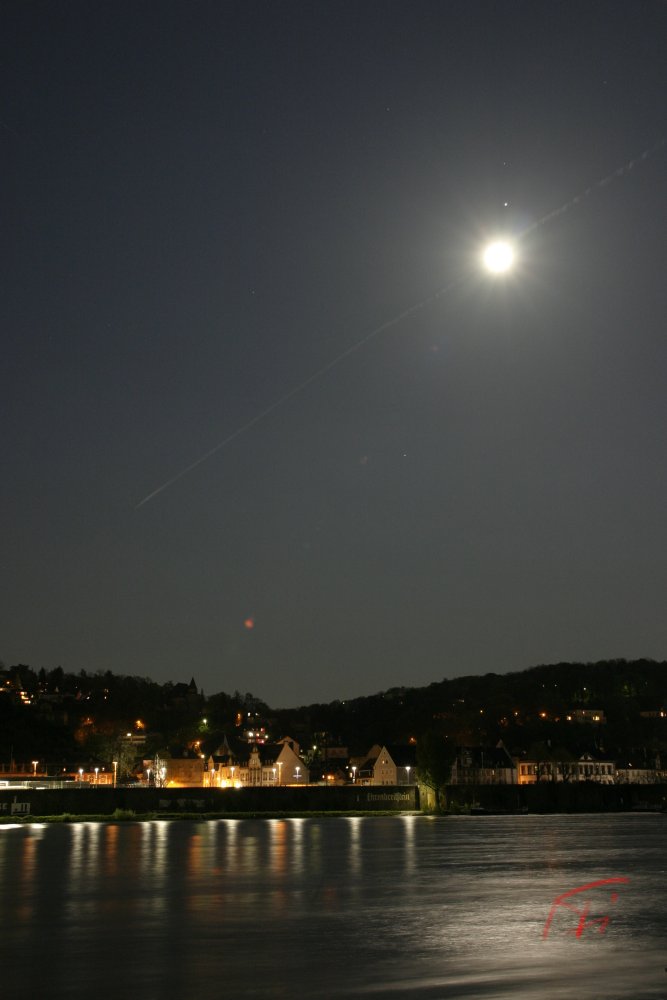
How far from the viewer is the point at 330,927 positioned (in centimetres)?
2470

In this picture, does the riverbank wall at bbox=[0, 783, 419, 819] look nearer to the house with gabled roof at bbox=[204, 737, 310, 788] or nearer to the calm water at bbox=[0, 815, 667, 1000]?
the house with gabled roof at bbox=[204, 737, 310, 788]

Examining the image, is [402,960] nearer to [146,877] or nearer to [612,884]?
[612,884]

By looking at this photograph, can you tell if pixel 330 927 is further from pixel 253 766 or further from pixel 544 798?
pixel 253 766

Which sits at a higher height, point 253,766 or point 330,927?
point 253,766

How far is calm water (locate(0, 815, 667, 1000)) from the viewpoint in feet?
56.7

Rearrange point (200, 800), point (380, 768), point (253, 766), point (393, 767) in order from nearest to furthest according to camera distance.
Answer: point (200, 800) < point (253, 766) < point (393, 767) < point (380, 768)

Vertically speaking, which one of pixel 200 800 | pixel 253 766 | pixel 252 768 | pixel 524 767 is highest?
pixel 253 766

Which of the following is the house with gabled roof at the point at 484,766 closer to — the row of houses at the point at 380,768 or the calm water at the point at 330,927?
the row of houses at the point at 380,768

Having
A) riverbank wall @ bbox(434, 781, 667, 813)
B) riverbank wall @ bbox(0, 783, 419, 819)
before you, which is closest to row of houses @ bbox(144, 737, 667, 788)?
riverbank wall @ bbox(434, 781, 667, 813)

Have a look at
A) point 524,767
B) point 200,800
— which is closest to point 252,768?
point 200,800

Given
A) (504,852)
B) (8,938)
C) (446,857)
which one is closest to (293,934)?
(8,938)

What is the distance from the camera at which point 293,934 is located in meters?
23.6

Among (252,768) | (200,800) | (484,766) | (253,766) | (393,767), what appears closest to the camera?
(200,800)

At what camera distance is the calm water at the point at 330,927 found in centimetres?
1730
